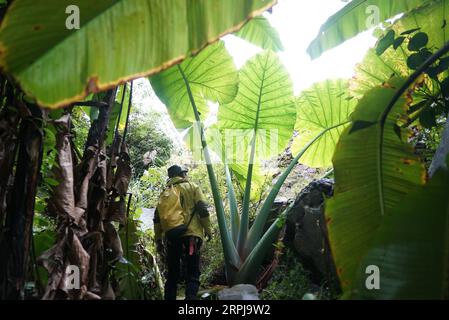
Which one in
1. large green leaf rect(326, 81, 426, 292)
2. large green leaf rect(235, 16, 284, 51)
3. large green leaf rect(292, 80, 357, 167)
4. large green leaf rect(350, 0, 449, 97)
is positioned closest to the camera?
large green leaf rect(326, 81, 426, 292)

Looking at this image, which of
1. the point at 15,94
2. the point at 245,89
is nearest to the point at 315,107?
the point at 245,89

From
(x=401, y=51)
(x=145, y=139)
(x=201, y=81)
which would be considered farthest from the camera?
(x=145, y=139)

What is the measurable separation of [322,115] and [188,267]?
2102 mm

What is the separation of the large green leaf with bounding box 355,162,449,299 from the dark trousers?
7.23ft

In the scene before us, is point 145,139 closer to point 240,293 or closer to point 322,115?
point 322,115

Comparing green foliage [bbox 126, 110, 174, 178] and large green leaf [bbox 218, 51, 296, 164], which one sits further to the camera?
green foliage [bbox 126, 110, 174, 178]

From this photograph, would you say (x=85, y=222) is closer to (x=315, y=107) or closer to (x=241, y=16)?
(x=241, y=16)

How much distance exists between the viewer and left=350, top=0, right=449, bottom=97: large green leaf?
2568 mm

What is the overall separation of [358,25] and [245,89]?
1.45m

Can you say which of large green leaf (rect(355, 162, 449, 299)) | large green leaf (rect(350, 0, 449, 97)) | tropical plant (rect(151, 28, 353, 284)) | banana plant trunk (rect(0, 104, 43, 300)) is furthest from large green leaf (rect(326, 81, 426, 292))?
tropical plant (rect(151, 28, 353, 284))

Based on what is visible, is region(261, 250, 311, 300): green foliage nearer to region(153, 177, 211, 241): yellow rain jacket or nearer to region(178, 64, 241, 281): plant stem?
region(178, 64, 241, 281): plant stem

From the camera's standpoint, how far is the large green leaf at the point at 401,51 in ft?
8.43

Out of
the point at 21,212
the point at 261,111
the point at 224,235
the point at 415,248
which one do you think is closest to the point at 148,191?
the point at 261,111

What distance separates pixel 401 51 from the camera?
2906 millimetres
